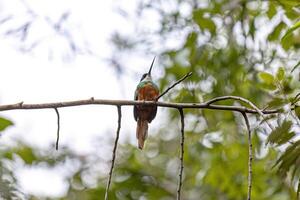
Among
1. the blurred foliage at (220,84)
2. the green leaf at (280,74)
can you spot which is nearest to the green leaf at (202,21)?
the blurred foliage at (220,84)

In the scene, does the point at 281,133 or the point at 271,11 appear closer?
the point at 281,133

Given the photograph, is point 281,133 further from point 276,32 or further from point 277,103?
point 276,32

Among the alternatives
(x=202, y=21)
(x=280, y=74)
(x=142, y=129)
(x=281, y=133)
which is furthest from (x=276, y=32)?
(x=281, y=133)

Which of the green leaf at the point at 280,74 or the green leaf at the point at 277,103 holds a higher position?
the green leaf at the point at 280,74

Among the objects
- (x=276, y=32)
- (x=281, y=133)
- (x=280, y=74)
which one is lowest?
(x=281, y=133)

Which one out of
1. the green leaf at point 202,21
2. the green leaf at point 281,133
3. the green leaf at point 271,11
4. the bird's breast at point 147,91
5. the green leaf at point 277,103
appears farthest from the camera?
the bird's breast at point 147,91

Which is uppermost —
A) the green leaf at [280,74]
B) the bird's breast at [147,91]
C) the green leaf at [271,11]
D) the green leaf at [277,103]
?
the green leaf at [271,11]

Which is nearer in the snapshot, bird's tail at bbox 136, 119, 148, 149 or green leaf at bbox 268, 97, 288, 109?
green leaf at bbox 268, 97, 288, 109

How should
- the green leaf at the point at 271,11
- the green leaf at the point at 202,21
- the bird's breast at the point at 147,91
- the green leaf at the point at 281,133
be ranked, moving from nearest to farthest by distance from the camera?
1. the green leaf at the point at 281,133
2. the green leaf at the point at 271,11
3. the green leaf at the point at 202,21
4. the bird's breast at the point at 147,91

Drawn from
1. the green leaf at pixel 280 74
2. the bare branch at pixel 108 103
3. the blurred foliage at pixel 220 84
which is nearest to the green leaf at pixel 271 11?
the blurred foliage at pixel 220 84

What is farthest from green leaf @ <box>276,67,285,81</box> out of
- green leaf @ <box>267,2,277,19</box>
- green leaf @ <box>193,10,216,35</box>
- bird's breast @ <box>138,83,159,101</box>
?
bird's breast @ <box>138,83,159,101</box>

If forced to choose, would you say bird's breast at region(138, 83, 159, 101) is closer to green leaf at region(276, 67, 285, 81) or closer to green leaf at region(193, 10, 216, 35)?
green leaf at region(193, 10, 216, 35)

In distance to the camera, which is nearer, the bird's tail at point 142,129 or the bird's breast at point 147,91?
the bird's tail at point 142,129

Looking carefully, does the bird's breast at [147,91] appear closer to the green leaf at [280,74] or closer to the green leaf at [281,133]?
the green leaf at [280,74]
